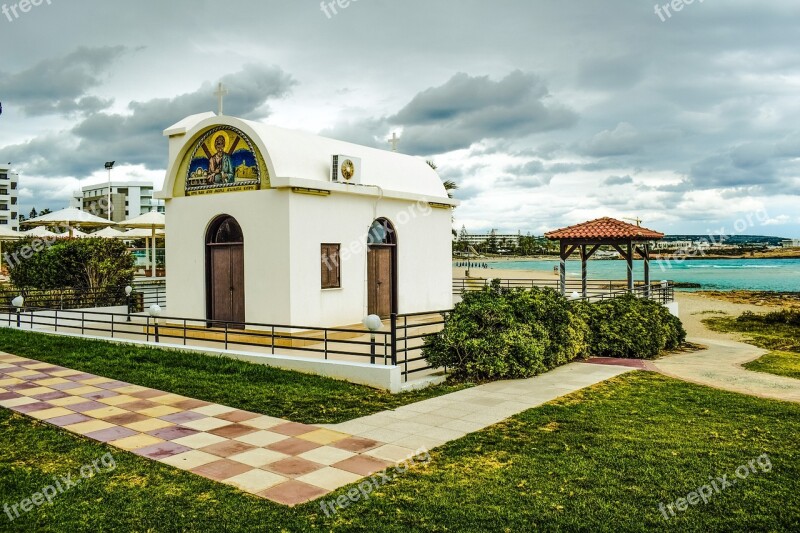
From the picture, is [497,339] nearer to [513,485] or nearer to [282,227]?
[513,485]

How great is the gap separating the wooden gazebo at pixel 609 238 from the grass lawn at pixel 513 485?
11560mm

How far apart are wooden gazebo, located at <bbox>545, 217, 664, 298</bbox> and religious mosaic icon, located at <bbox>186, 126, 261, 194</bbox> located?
1051 cm

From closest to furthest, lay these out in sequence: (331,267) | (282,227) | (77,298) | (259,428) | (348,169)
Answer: (259,428)
(282,227)
(331,267)
(348,169)
(77,298)

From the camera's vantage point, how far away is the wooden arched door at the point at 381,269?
15609 millimetres

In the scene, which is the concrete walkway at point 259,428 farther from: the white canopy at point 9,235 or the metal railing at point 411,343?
the white canopy at point 9,235

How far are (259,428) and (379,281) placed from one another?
350 inches

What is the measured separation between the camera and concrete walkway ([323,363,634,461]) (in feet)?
22.5

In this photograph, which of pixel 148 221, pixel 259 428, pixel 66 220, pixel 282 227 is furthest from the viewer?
pixel 66 220

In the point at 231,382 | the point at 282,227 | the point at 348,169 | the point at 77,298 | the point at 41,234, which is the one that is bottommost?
the point at 231,382

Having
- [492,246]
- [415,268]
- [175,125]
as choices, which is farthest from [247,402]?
[492,246]

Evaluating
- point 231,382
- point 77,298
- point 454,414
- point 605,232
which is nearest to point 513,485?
point 454,414

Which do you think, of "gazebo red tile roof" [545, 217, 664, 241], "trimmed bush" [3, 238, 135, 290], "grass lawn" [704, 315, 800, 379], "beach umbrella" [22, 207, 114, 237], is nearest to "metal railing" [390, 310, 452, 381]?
"gazebo red tile roof" [545, 217, 664, 241]

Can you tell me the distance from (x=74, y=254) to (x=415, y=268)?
45.7 ft

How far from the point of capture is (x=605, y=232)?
18859 mm
